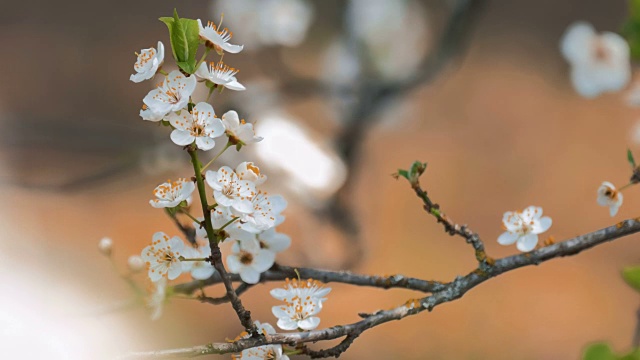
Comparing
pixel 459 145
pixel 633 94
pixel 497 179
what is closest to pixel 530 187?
pixel 497 179

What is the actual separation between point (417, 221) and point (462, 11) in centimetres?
74

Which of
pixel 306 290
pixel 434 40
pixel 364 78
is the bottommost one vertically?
pixel 306 290

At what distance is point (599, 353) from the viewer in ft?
1.18

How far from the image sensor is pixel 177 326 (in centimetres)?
145

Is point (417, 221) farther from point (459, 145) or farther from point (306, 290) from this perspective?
point (306, 290)

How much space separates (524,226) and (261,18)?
1.19 m

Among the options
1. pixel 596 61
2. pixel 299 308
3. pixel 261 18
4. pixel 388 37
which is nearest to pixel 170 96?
pixel 299 308

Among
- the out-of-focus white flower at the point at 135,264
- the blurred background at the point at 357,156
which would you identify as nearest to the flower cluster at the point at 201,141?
the out-of-focus white flower at the point at 135,264

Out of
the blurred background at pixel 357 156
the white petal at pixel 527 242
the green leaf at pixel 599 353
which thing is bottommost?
the green leaf at pixel 599 353

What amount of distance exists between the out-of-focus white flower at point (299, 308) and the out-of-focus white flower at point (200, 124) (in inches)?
4.4

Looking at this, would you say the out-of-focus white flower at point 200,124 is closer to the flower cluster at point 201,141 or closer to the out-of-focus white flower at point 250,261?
the flower cluster at point 201,141

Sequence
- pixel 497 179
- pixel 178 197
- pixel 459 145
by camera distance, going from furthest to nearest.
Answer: pixel 459 145
pixel 497 179
pixel 178 197

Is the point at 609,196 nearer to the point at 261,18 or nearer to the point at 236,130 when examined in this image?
the point at 236,130

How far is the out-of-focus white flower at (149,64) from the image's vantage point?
0.33 metres
